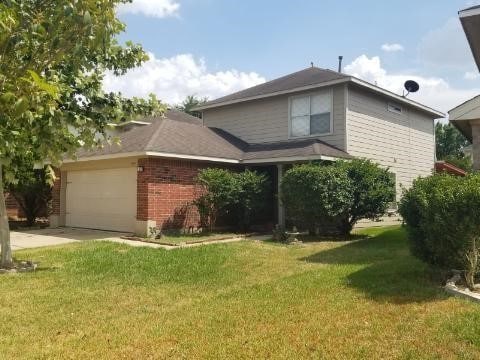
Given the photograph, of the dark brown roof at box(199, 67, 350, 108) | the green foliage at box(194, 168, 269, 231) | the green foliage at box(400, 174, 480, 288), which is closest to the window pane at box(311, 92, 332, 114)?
the dark brown roof at box(199, 67, 350, 108)

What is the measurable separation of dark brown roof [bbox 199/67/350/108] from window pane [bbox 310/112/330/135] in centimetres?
120

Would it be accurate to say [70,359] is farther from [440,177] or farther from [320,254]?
[320,254]

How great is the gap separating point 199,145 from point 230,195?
2.58 metres

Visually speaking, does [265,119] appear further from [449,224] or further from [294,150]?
[449,224]

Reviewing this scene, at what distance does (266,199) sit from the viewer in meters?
15.8

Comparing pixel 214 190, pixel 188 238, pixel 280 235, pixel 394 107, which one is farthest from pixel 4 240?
pixel 394 107

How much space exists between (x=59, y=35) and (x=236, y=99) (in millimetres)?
15830

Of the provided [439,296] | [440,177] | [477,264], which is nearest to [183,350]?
[439,296]

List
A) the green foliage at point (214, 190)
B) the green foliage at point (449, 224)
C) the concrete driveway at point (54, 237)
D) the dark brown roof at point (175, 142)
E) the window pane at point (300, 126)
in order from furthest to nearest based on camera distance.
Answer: the window pane at point (300, 126), the dark brown roof at point (175, 142), the green foliage at point (214, 190), the concrete driveway at point (54, 237), the green foliage at point (449, 224)

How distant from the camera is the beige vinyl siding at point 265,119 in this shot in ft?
52.2

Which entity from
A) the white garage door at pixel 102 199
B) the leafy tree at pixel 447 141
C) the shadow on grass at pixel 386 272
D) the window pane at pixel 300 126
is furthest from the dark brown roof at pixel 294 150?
the leafy tree at pixel 447 141

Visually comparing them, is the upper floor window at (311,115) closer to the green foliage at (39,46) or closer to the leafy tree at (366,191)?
the leafy tree at (366,191)

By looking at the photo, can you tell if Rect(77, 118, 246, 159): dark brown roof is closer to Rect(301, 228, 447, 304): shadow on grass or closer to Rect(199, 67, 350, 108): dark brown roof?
Rect(199, 67, 350, 108): dark brown roof

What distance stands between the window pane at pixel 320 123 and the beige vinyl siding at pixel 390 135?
817 millimetres
